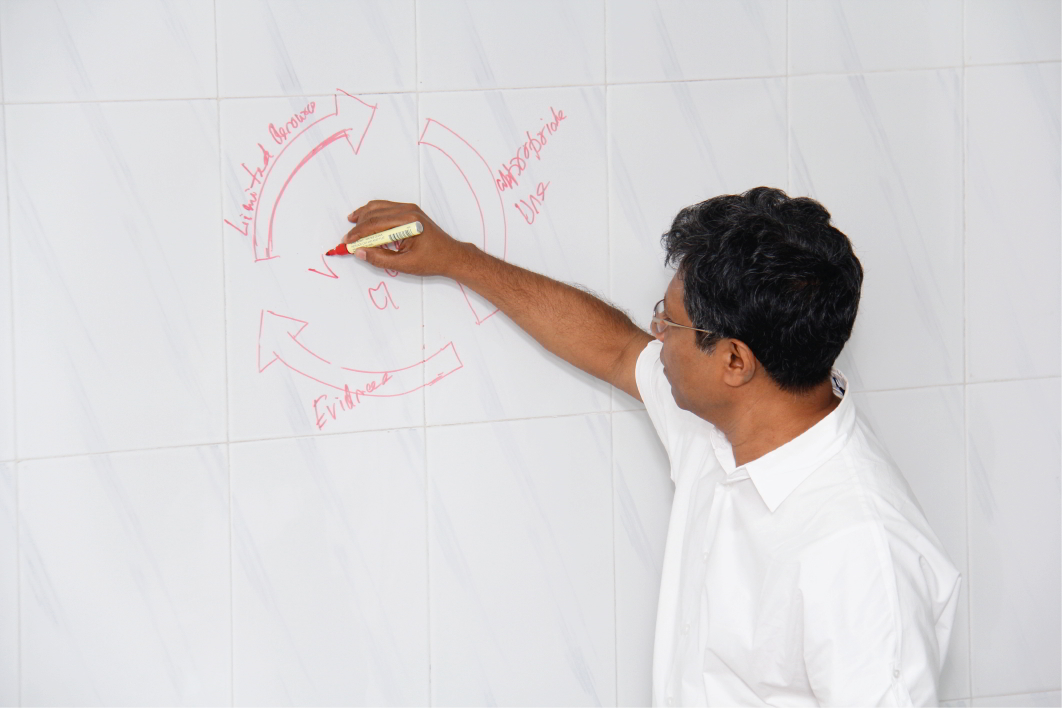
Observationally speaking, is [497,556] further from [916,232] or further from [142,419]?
[916,232]

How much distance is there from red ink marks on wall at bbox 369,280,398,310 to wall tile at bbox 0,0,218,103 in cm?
38

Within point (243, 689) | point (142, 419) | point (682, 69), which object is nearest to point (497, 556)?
point (243, 689)

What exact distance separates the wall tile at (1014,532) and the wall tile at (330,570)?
1.03 metres

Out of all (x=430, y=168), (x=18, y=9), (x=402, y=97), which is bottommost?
(x=430, y=168)

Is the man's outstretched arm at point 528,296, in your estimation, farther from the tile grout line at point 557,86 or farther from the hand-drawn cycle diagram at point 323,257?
the tile grout line at point 557,86

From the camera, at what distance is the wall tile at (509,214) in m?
1.28

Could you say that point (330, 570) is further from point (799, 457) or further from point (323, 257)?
point (799, 457)

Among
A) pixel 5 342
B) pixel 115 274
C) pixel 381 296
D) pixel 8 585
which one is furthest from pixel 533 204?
pixel 8 585

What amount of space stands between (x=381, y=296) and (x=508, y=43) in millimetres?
454

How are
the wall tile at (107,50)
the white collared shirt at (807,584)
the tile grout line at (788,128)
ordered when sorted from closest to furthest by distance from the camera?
the white collared shirt at (807,584)
the wall tile at (107,50)
the tile grout line at (788,128)

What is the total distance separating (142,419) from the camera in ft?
4.01

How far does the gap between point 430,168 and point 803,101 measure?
652mm

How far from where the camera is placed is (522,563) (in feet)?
4.46

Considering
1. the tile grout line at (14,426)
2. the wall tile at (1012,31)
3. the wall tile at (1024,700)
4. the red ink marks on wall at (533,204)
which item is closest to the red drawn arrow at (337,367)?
the red ink marks on wall at (533,204)
